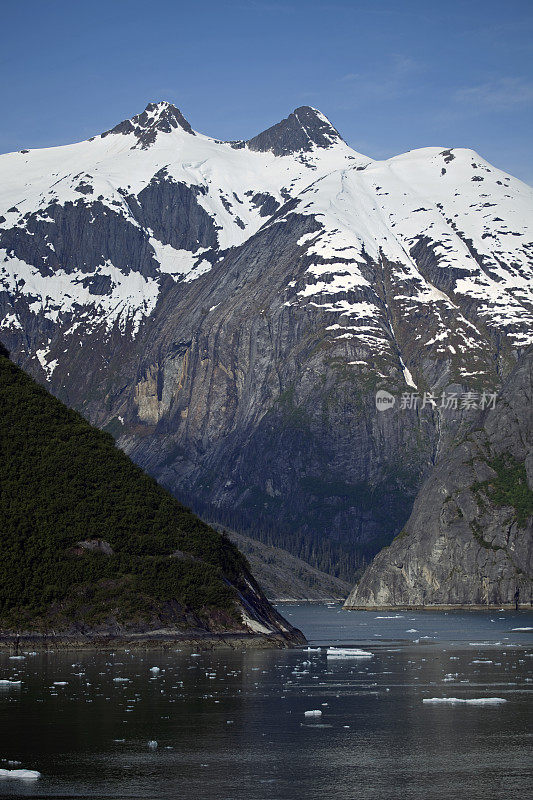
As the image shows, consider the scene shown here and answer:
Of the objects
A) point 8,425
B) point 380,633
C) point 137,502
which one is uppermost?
point 8,425

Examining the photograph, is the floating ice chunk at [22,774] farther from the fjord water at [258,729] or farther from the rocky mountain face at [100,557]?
the rocky mountain face at [100,557]

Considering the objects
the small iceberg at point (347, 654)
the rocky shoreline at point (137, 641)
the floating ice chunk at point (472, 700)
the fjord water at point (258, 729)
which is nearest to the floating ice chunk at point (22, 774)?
the fjord water at point (258, 729)

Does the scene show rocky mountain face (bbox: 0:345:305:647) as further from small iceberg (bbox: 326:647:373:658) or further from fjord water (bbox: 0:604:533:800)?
fjord water (bbox: 0:604:533:800)

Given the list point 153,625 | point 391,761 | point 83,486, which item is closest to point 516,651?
point 153,625

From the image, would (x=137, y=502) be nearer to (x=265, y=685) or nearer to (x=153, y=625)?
(x=153, y=625)

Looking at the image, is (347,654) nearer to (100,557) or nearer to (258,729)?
(100,557)

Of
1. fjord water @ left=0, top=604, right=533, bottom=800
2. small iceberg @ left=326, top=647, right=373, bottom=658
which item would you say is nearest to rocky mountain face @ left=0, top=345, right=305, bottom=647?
small iceberg @ left=326, top=647, right=373, bottom=658
